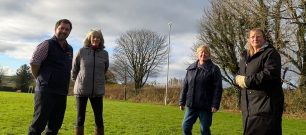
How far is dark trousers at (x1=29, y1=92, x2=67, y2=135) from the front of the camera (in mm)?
6332

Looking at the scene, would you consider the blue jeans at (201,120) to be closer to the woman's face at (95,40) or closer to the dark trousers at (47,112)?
the woman's face at (95,40)

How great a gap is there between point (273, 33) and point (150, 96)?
2677 cm

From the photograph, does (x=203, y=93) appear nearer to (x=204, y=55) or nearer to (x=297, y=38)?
(x=204, y=55)

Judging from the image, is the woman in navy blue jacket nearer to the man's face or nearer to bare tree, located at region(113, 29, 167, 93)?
the man's face

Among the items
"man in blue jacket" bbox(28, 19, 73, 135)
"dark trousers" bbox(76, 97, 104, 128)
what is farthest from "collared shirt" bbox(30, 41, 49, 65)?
"dark trousers" bbox(76, 97, 104, 128)

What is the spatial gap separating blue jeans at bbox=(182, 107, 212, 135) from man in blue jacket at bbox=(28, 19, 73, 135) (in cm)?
218

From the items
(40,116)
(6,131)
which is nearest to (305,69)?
(6,131)

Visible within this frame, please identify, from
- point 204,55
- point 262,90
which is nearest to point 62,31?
point 204,55

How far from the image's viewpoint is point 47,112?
6402 millimetres

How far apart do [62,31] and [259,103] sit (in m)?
3.19

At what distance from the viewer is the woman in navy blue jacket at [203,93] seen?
7.43 meters

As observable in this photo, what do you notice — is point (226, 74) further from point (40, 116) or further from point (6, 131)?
point (40, 116)

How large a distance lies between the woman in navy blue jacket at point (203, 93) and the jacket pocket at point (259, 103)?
1.74m

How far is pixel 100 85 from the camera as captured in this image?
7.70m
